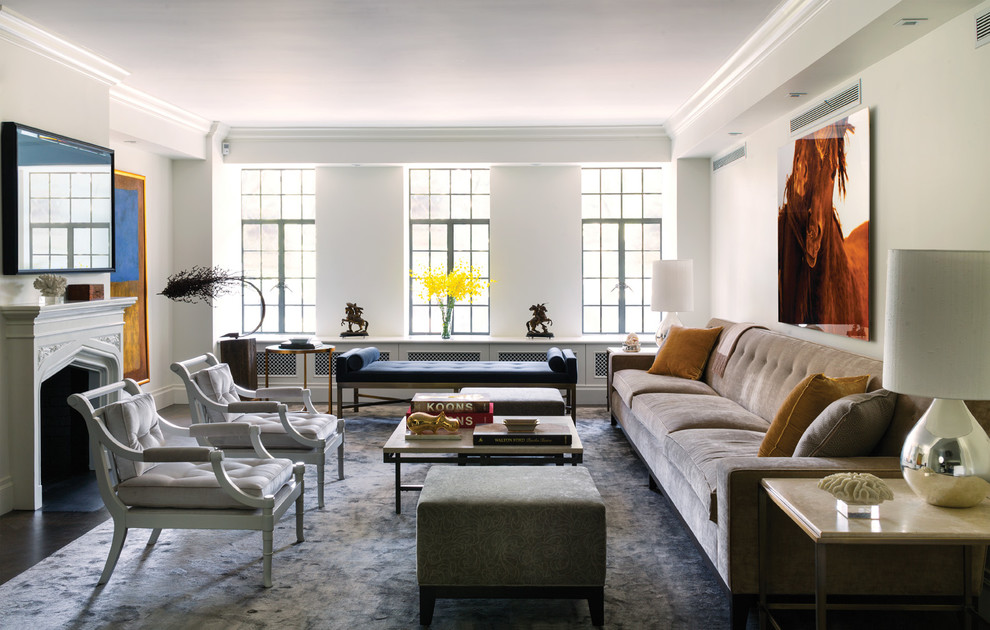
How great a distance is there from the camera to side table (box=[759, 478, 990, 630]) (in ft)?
7.02

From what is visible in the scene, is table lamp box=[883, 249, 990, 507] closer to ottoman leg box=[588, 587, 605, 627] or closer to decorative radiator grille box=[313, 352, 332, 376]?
ottoman leg box=[588, 587, 605, 627]

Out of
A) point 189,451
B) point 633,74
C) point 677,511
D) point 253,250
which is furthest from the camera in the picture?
point 253,250

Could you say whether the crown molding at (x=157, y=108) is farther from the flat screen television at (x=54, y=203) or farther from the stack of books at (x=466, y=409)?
the stack of books at (x=466, y=409)

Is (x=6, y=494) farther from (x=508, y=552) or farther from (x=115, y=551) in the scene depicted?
(x=508, y=552)

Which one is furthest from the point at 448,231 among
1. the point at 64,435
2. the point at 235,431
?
the point at 235,431

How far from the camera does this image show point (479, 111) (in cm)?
711

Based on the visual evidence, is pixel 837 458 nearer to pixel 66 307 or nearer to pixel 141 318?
pixel 66 307

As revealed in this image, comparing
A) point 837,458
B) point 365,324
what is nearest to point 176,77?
point 365,324

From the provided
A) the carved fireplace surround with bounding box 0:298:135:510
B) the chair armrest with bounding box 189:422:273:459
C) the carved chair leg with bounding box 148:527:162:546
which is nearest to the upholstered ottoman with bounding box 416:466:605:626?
the chair armrest with bounding box 189:422:273:459

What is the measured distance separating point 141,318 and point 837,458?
6.32m

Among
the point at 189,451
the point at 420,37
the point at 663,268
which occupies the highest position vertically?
the point at 420,37

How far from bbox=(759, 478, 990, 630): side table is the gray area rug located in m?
0.69

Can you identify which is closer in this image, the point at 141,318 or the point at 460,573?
the point at 460,573

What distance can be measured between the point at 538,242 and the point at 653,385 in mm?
3052
